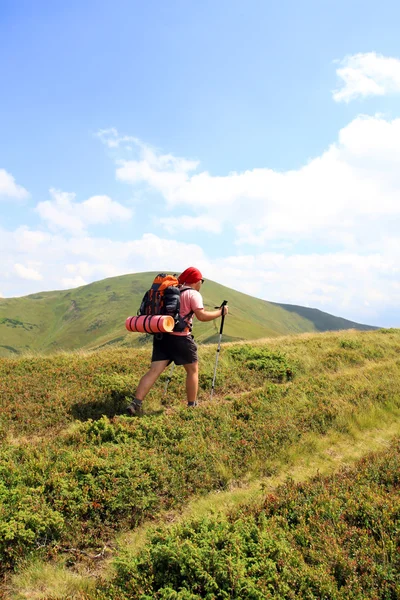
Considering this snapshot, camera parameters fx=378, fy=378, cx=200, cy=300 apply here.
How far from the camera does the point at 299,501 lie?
468 centimetres

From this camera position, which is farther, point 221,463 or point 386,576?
point 221,463

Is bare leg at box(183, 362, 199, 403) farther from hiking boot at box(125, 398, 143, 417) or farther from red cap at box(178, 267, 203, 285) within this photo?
red cap at box(178, 267, 203, 285)

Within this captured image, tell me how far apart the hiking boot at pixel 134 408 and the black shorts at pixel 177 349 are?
0.96 metres

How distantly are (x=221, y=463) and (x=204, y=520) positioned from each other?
1.82m

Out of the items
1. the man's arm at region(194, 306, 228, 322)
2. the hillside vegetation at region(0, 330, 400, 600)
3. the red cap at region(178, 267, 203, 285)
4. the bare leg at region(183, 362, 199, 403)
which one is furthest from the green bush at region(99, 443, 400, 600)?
the red cap at region(178, 267, 203, 285)

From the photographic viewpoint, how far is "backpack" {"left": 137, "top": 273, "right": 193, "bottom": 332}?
7.90 meters

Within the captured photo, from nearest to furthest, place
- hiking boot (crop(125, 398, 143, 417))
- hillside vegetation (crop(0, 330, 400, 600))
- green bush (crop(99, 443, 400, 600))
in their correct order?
green bush (crop(99, 443, 400, 600)), hillside vegetation (crop(0, 330, 400, 600)), hiking boot (crop(125, 398, 143, 417))

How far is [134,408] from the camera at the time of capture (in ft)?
25.9

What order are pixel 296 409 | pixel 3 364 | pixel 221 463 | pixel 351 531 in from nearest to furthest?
pixel 351 531 → pixel 221 463 → pixel 296 409 → pixel 3 364

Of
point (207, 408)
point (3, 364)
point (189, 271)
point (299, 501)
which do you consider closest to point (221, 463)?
point (299, 501)

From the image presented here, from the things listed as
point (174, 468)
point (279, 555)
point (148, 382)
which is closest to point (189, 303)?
point (148, 382)

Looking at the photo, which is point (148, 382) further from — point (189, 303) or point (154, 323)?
point (189, 303)

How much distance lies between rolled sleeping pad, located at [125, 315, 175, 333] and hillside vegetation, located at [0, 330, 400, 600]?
1744 millimetres

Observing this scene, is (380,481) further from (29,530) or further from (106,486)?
(29,530)
